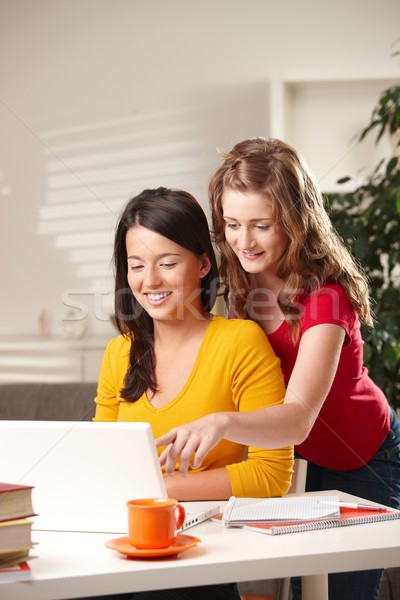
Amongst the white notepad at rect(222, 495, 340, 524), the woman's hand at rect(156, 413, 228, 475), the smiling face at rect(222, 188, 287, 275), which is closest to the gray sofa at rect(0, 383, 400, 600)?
the smiling face at rect(222, 188, 287, 275)

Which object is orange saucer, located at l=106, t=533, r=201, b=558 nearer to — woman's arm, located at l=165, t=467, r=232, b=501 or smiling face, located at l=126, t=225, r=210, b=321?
woman's arm, located at l=165, t=467, r=232, b=501

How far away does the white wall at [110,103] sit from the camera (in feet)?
12.6

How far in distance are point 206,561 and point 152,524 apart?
0.26 ft

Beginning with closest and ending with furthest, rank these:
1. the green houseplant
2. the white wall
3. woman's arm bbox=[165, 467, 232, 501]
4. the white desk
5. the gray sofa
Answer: the white desk, woman's arm bbox=[165, 467, 232, 501], the gray sofa, the green houseplant, the white wall

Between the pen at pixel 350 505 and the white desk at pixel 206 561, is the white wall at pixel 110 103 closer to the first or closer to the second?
the pen at pixel 350 505

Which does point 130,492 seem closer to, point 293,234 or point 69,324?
point 293,234

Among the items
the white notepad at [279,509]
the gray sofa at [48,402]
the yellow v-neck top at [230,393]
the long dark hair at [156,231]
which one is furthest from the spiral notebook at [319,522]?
the gray sofa at [48,402]

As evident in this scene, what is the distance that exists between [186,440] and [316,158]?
2.85 metres

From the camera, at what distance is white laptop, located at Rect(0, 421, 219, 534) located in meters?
1.01

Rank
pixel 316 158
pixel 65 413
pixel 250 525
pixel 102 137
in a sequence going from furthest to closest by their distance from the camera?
pixel 102 137 < pixel 316 158 < pixel 65 413 < pixel 250 525

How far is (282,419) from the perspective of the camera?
1.28m

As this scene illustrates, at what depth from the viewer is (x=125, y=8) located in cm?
387

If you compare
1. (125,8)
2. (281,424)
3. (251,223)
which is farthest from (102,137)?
(281,424)

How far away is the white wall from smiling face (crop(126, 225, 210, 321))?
236cm
